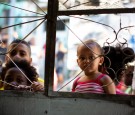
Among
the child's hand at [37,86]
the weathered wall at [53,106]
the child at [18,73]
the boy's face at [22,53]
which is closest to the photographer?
the weathered wall at [53,106]

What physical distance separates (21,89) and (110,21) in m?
0.55

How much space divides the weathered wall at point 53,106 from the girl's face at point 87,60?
20 cm

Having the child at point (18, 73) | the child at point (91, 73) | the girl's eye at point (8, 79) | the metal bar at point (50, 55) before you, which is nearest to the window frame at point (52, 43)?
the metal bar at point (50, 55)

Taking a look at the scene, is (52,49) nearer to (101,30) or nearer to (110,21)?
(110,21)

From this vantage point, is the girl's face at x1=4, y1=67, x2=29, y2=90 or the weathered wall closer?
the weathered wall

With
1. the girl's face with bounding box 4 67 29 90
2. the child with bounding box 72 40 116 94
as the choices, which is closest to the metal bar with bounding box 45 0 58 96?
the child with bounding box 72 40 116 94

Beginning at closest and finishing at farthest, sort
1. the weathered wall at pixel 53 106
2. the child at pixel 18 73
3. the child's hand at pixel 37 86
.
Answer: the weathered wall at pixel 53 106, the child's hand at pixel 37 86, the child at pixel 18 73

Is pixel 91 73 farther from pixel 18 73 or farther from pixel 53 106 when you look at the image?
pixel 18 73

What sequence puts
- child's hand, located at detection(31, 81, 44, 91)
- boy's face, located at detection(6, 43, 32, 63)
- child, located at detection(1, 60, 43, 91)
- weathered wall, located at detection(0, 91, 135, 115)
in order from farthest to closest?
boy's face, located at detection(6, 43, 32, 63)
child, located at detection(1, 60, 43, 91)
child's hand, located at detection(31, 81, 44, 91)
weathered wall, located at detection(0, 91, 135, 115)

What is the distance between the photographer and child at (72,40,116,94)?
1.15m

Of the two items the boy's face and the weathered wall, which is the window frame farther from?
the boy's face

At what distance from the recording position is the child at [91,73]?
1.15 m

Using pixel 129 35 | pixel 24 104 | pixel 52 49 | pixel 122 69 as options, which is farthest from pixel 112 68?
pixel 24 104

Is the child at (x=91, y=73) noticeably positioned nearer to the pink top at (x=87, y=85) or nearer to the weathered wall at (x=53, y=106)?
the pink top at (x=87, y=85)
